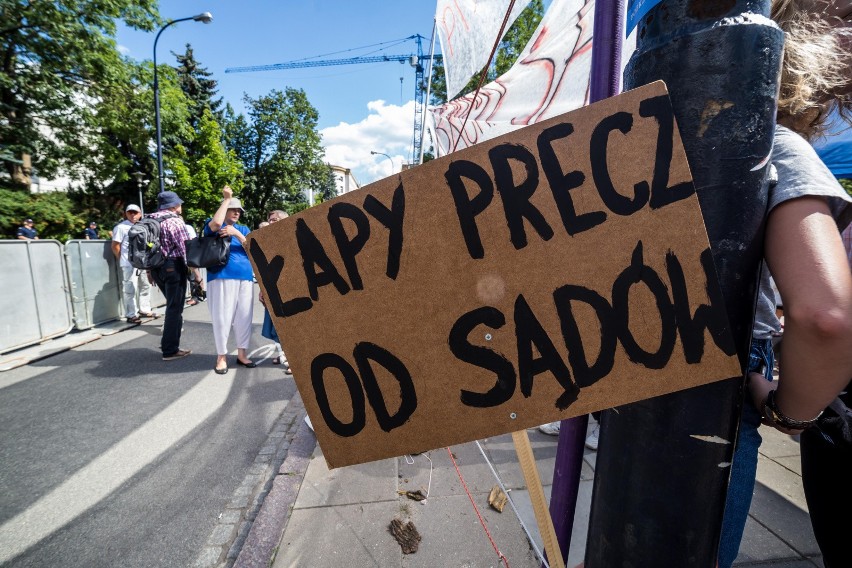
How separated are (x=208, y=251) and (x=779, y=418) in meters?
4.85

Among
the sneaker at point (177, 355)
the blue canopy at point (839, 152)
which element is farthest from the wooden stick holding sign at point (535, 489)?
the sneaker at point (177, 355)

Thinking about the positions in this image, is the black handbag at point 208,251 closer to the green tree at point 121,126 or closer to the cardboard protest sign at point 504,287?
the cardboard protest sign at point 504,287

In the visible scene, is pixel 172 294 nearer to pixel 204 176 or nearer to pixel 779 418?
pixel 779 418

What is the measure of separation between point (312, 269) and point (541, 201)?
0.59m

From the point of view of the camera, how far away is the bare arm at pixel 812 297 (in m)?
0.77

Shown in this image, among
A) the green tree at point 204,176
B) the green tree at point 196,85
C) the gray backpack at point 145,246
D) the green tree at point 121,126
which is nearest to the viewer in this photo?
the gray backpack at point 145,246

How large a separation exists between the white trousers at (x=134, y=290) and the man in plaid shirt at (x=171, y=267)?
268cm

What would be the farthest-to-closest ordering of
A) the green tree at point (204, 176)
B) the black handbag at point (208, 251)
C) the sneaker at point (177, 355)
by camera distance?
the green tree at point (204, 176)
the sneaker at point (177, 355)
the black handbag at point (208, 251)

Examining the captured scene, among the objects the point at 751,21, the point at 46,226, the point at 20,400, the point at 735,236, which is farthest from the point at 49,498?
the point at 46,226

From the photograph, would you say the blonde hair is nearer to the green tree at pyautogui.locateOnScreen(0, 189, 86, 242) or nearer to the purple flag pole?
the purple flag pole

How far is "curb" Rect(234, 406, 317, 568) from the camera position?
2.13 meters

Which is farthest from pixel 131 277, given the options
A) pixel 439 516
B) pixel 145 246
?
pixel 439 516

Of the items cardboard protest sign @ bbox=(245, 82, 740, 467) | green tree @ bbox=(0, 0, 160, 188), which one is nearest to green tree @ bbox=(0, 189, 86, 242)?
green tree @ bbox=(0, 0, 160, 188)

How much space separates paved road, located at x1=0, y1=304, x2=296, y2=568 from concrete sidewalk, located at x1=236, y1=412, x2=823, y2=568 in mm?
399
